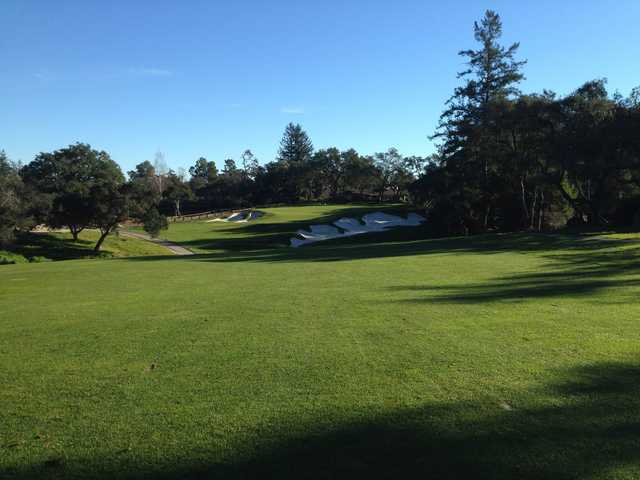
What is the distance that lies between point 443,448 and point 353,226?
197 feet

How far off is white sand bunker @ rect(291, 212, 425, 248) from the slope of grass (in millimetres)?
15181

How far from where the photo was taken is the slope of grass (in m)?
41.6

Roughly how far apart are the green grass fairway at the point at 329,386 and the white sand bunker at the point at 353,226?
134ft

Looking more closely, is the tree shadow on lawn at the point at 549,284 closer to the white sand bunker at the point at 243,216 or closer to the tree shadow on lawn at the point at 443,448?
the tree shadow on lawn at the point at 443,448

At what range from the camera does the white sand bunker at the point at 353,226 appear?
177ft


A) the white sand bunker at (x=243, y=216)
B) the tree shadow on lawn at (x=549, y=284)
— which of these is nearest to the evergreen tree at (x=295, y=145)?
the white sand bunker at (x=243, y=216)

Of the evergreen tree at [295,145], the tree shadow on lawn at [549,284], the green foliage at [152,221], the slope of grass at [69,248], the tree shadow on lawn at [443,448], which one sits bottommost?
the slope of grass at [69,248]

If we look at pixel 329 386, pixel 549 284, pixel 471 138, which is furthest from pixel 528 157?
pixel 329 386

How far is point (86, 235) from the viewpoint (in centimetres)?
5569

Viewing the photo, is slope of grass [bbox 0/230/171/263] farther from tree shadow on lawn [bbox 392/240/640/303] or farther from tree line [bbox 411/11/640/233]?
tree shadow on lawn [bbox 392/240/640/303]

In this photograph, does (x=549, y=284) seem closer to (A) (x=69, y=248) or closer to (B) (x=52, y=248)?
(A) (x=69, y=248)

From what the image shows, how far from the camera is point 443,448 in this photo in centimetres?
376

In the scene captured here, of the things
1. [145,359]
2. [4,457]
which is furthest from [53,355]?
[4,457]

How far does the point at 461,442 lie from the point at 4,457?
3.61 meters
